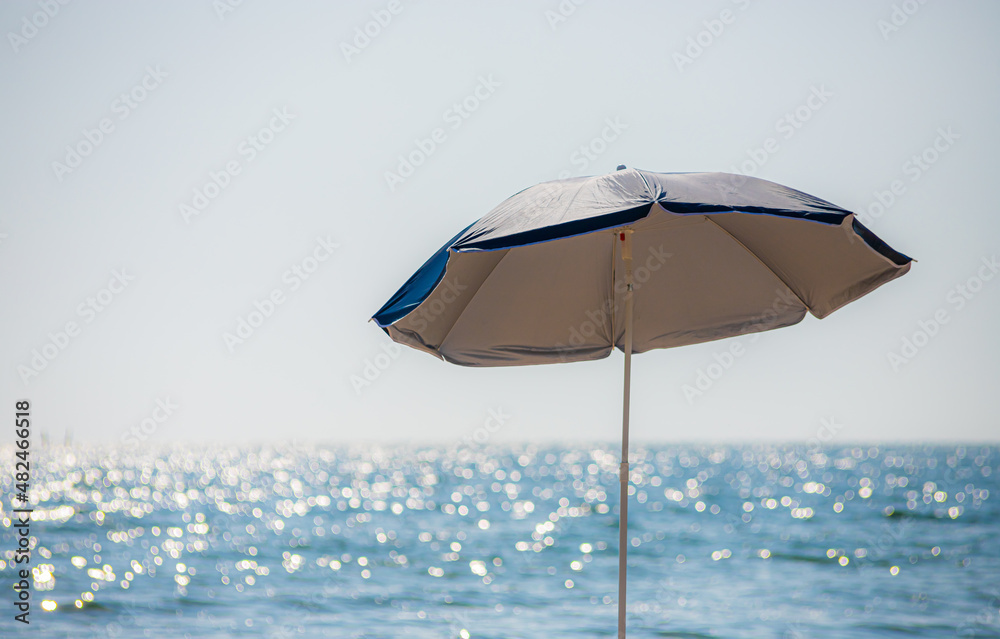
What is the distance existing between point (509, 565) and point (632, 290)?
12.0m

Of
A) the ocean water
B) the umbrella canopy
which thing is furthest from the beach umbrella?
the ocean water

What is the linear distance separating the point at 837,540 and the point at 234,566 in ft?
44.0

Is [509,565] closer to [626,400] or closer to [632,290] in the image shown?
[626,400]

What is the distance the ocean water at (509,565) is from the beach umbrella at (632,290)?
6.04m

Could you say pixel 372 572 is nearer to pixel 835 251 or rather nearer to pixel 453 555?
pixel 453 555

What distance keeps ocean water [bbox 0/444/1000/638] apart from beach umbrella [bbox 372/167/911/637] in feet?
19.8

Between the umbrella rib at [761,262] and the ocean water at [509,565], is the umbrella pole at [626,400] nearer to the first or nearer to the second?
the umbrella rib at [761,262]

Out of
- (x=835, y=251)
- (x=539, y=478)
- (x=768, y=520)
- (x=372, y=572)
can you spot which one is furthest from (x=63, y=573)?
(x=539, y=478)

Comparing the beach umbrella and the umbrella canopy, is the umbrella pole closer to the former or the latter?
the beach umbrella

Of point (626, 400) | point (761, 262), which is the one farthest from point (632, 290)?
point (761, 262)

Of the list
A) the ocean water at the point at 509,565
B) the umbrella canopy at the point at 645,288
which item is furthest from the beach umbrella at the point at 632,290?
the ocean water at the point at 509,565

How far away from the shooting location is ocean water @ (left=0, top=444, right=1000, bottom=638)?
9812mm

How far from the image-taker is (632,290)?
3.50m

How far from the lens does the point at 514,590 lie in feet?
39.5
